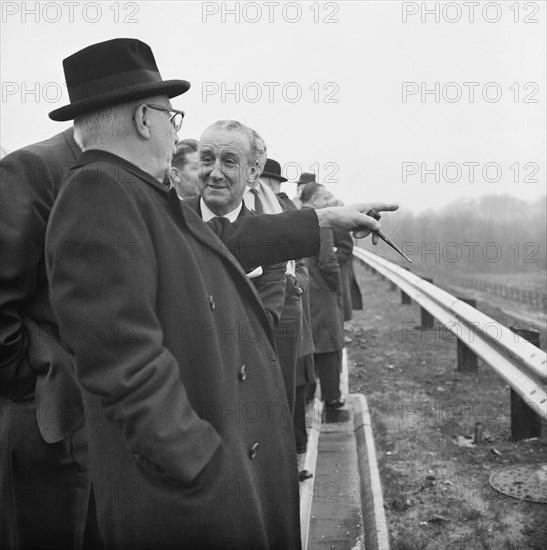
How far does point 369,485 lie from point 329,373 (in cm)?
226

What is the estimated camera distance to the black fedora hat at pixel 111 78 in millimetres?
2504

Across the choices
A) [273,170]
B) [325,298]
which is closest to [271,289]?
[273,170]

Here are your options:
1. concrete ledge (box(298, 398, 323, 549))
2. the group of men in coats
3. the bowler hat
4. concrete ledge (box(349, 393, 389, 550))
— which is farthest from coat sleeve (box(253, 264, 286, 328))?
the bowler hat

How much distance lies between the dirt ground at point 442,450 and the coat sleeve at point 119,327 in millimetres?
2316

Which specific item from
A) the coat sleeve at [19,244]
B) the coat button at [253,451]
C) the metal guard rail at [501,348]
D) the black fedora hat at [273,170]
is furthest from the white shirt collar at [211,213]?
the black fedora hat at [273,170]

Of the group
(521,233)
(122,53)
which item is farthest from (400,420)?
(521,233)

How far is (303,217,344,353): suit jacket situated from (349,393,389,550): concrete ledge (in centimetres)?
66

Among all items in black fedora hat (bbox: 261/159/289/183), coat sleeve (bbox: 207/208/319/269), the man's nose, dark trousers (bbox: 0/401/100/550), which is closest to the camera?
dark trousers (bbox: 0/401/100/550)

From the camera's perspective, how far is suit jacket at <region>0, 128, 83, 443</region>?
2.77 meters

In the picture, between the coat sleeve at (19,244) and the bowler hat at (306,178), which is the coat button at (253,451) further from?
the bowler hat at (306,178)

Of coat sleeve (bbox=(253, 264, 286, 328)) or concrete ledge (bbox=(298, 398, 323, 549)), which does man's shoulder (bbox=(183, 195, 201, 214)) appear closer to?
coat sleeve (bbox=(253, 264, 286, 328))

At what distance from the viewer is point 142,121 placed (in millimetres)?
2543

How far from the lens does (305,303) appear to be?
20.6 feet

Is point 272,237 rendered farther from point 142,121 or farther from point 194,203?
point 194,203
